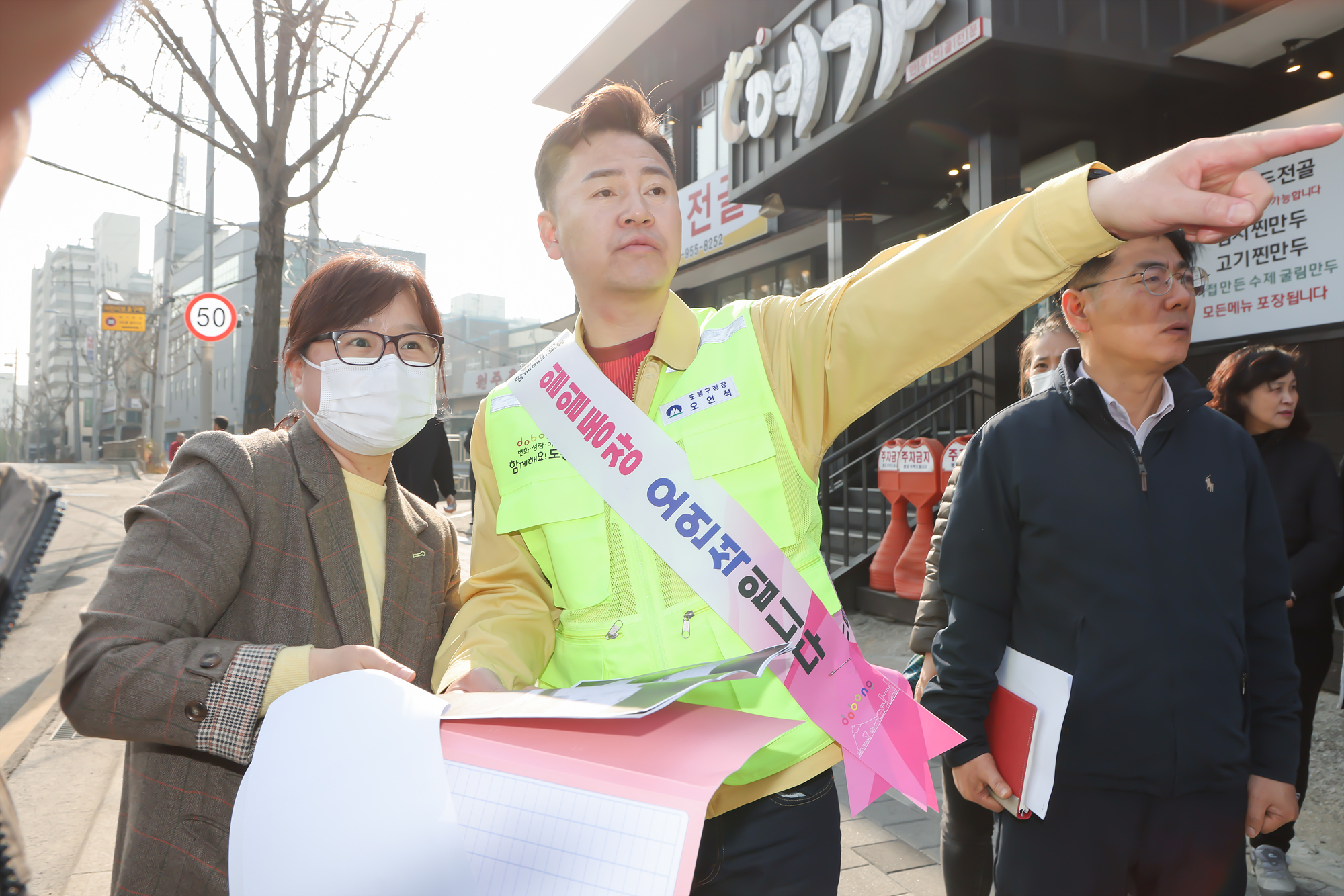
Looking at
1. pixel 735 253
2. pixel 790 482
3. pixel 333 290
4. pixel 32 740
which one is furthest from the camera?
pixel 735 253

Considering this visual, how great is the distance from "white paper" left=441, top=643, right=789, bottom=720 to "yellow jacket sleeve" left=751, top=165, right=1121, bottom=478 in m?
0.61

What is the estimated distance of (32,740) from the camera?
4.95 m

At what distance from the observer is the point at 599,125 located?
1.82 m

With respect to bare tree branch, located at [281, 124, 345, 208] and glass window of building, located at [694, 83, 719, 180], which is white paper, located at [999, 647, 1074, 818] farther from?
glass window of building, located at [694, 83, 719, 180]

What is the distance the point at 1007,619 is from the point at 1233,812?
2.25ft

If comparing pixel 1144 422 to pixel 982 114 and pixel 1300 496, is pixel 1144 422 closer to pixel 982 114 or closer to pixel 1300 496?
pixel 1300 496

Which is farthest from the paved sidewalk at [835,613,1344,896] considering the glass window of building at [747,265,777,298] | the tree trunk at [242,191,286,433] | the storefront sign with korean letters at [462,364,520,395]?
the storefront sign with korean letters at [462,364,520,395]

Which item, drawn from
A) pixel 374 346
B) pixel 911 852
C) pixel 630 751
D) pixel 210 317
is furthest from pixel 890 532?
pixel 210 317

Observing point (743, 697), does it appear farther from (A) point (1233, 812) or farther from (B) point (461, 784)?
(A) point (1233, 812)

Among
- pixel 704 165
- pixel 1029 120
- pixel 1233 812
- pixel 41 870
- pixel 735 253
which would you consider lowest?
pixel 41 870

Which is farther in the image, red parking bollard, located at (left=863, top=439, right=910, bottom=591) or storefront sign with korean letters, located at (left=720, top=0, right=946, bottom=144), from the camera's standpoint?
red parking bollard, located at (left=863, top=439, right=910, bottom=591)

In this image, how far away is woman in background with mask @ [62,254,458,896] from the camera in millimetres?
1383

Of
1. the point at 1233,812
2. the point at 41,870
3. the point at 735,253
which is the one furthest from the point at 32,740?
the point at 735,253

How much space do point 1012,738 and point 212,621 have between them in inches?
77.4
